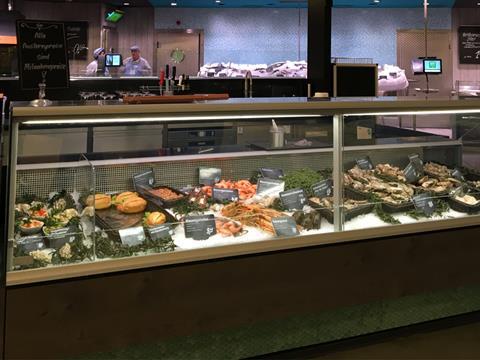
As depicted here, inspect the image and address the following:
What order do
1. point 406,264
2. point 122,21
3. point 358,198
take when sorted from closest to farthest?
point 406,264 < point 358,198 < point 122,21

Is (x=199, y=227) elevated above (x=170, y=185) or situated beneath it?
situated beneath

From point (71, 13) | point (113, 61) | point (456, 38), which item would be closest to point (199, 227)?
point (113, 61)

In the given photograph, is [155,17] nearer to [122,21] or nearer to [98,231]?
[122,21]

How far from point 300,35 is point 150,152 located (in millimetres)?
9511

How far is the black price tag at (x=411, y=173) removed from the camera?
2.93m

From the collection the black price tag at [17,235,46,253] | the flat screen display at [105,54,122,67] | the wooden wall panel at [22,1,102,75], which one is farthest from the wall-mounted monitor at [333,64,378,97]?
the wooden wall panel at [22,1,102,75]

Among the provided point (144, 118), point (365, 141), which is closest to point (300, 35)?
point (365, 141)

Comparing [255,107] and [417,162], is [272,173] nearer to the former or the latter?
[255,107]

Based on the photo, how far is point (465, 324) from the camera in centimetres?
274

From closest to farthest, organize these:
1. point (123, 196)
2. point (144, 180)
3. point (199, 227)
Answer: point (199, 227) < point (123, 196) < point (144, 180)

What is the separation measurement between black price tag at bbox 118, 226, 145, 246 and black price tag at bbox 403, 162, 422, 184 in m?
1.60

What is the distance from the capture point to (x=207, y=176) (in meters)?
2.60

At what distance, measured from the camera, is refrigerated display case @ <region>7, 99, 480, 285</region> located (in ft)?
6.35

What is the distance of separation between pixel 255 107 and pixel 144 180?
2.23ft
